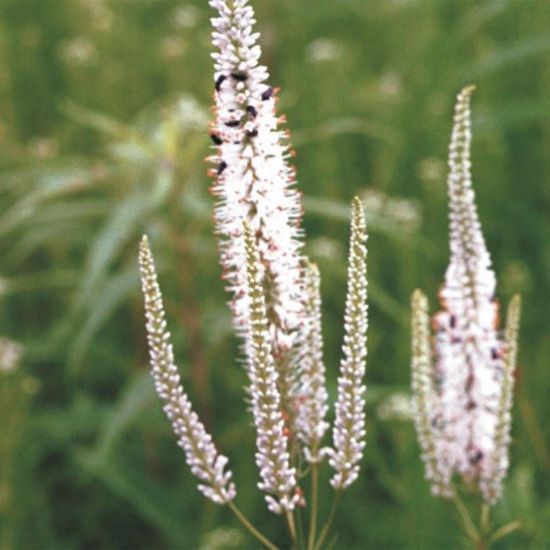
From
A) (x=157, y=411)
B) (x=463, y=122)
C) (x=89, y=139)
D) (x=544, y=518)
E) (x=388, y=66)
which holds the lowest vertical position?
(x=544, y=518)

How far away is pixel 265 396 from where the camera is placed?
1751mm

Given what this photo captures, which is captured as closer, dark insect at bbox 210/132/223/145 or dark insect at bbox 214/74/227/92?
dark insect at bbox 214/74/227/92

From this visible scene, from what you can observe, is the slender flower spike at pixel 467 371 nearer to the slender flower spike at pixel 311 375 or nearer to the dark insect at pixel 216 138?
the slender flower spike at pixel 311 375

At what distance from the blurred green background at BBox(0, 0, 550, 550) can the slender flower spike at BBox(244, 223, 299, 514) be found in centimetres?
158

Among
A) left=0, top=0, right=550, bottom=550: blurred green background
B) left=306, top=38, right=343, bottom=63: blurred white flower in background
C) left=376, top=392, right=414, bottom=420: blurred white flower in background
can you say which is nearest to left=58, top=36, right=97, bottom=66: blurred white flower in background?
left=0, top=0, right=550, bottom=550: blurred green background

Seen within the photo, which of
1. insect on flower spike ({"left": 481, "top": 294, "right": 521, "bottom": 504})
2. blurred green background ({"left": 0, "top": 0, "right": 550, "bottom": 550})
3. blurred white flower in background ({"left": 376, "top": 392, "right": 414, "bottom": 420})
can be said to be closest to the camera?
insect on flower spike ({"left": 481, "top": 294, "right": 521, "bottom": 504})

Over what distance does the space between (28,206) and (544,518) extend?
2.16m

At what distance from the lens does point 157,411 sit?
4363 millimetres

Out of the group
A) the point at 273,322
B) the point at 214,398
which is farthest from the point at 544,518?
the point at 214,398

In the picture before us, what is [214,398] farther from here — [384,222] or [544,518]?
[544,518]

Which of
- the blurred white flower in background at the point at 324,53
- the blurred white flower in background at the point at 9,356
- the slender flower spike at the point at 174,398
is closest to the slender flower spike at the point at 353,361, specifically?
the slender flower spike at the point at 174,398

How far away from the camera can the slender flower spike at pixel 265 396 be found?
1662 millimetres

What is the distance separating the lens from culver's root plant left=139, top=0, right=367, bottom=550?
173cm

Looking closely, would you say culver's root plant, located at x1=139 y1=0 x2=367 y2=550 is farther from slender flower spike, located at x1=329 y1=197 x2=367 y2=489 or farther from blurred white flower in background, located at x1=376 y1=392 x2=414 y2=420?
blurred white flower in background, located at x1=376 y1=392 x2=414 y2=420
